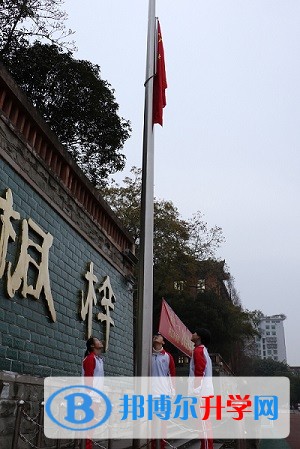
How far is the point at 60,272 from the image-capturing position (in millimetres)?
5953

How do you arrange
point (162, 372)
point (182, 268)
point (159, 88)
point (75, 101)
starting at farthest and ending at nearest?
point (182, 268) → point (75, 101) → point (159, 88) → point (162, 372)

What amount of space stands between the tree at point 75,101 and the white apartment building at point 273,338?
3870 inches

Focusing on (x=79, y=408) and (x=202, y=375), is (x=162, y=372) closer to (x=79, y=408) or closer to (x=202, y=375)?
(x=202, y=375)

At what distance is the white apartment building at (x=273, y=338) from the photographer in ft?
358

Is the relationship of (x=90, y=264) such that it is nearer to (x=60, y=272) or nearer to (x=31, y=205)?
(x=60, y=272)

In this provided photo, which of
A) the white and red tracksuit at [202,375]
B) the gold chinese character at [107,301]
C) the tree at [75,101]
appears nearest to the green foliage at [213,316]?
the tree at [75,101]

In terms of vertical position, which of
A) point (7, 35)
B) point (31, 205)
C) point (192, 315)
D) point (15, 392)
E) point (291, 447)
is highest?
point (7, 35)

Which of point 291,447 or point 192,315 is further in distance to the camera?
point 192,315

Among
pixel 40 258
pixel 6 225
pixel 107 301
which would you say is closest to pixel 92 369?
pixel 40 258

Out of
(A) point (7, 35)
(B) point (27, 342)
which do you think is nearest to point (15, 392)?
(B) point (27, 342)

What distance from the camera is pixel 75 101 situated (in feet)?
49.6

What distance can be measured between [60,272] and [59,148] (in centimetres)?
156

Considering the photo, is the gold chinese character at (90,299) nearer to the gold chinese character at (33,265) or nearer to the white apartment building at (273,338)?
the gold chinese character at (33,265)

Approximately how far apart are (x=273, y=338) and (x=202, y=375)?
378ft
